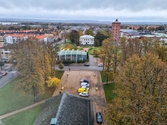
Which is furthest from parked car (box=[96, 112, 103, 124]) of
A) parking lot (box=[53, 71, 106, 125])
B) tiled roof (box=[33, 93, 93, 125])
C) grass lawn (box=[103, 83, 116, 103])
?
grass lawn (box=[103, 83, 116, 103])

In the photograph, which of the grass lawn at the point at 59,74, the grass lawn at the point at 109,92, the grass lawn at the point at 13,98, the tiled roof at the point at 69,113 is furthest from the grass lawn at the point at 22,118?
the grass lawn at the point at 59,74

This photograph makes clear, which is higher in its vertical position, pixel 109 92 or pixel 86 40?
pixel 86 40

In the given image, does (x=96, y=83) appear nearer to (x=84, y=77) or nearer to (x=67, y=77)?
(x=84, y=77)

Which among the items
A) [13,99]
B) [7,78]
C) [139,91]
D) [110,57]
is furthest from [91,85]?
[7,78]

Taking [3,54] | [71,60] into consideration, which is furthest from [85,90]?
[3,54]

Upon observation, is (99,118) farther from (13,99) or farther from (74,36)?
(74,36)
